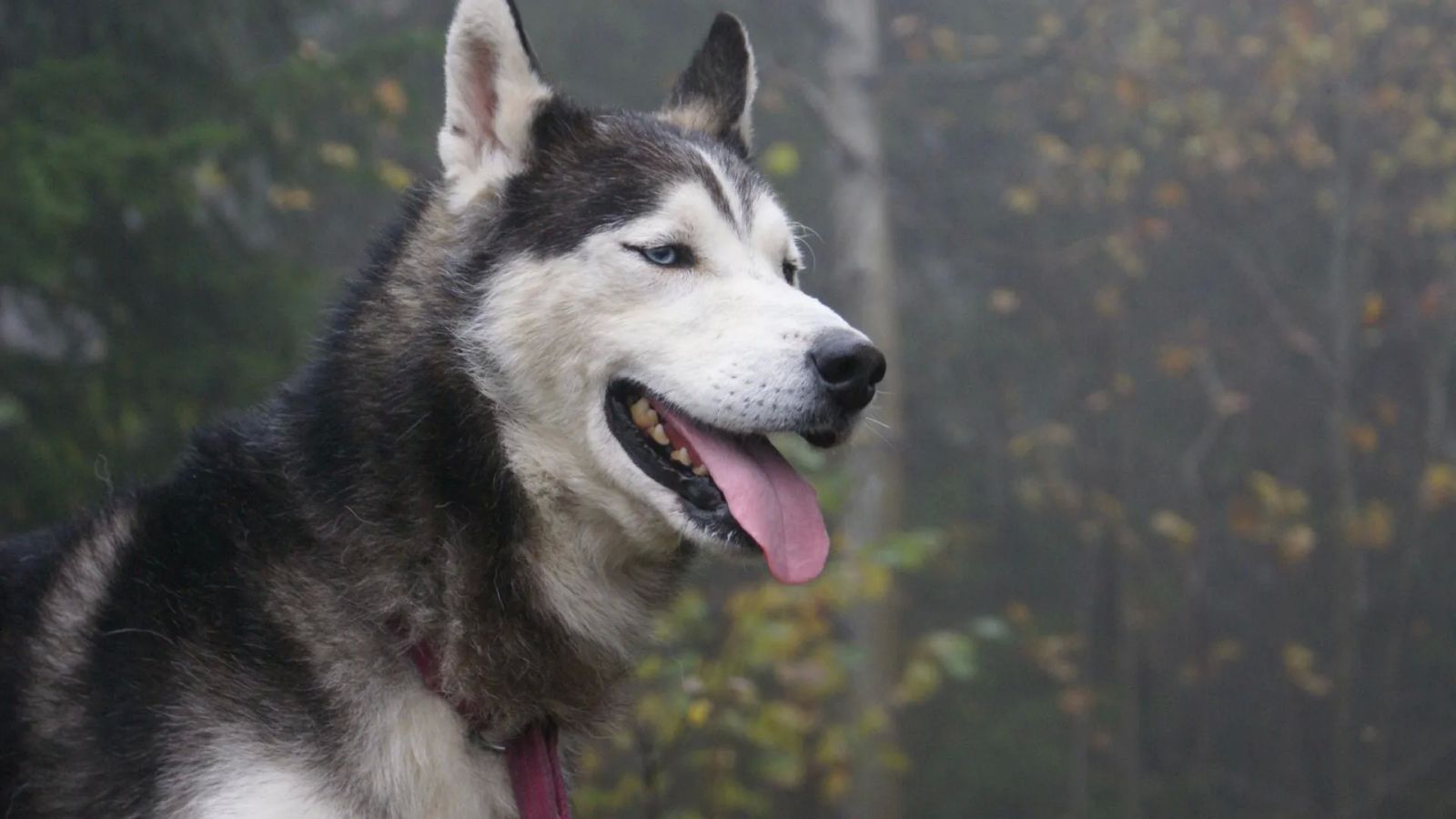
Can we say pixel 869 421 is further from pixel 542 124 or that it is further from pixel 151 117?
pixel 151 117

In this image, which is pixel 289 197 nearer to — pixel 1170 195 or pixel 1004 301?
pixel 1004 301

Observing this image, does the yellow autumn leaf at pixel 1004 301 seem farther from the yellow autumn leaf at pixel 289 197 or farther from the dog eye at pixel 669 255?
the dog eye at pixel 669 255

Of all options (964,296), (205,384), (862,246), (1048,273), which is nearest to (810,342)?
(205,384)

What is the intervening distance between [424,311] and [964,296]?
14.6 meters

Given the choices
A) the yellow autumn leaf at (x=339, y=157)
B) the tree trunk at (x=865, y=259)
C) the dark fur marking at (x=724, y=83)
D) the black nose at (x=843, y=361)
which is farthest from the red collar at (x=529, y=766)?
the tree trunk at (x=865, y=259)

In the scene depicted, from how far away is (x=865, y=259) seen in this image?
1248 centimetres

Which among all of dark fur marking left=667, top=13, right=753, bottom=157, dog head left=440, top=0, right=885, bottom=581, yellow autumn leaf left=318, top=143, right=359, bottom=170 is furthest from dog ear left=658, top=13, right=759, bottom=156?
yellow autumn leaf left=318, top=143, right=359, bottom=170

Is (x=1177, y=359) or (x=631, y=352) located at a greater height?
(x=631, y=352)

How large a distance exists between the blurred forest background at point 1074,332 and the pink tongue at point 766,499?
4.71m

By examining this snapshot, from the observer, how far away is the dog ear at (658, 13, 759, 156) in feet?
12.6

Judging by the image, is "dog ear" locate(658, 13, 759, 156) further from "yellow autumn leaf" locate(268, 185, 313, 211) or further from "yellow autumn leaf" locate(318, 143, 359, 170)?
"yellow autumn leaf" locate(268, 185, 313, 211)

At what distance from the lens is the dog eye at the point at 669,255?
3082 mm

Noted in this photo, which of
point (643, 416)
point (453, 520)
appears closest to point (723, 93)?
point (643, 416)

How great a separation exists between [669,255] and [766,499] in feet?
2.02
